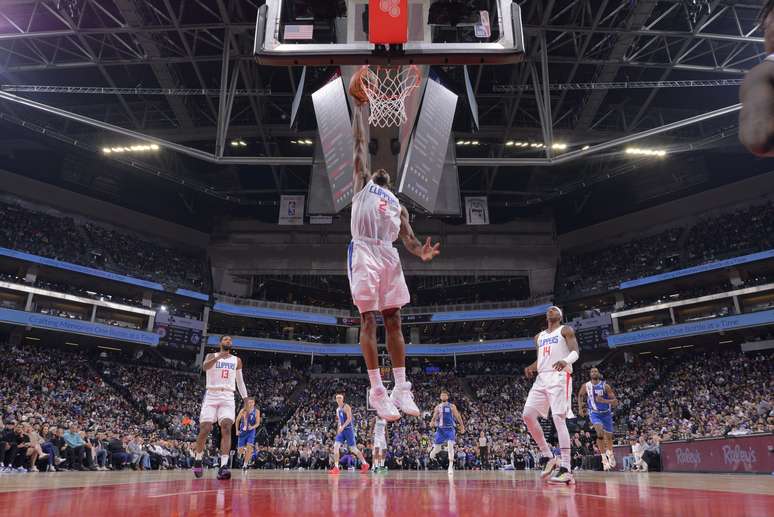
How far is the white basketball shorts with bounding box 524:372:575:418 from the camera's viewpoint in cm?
673

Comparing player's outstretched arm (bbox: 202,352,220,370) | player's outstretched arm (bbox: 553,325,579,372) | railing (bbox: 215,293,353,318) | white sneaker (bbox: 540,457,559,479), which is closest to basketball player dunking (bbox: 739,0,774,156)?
player's outstretched arm (bbox: 553,325,579,372)

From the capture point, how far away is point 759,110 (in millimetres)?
1882

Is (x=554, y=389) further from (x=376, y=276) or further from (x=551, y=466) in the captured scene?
(x=376, y=276)

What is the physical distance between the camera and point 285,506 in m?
2.99

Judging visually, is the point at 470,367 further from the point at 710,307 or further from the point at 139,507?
the point at 139,507

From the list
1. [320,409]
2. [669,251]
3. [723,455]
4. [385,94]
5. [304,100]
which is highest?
[304,100]

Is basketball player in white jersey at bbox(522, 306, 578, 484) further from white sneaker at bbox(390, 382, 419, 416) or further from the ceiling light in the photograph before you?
the ceiling light

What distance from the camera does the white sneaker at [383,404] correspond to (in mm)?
4555

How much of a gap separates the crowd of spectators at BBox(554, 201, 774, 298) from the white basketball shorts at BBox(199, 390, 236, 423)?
31326 mm

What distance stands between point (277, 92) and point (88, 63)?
8.50m

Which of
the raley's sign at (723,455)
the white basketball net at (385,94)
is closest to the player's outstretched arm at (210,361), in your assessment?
the white basketball net at (385,94)

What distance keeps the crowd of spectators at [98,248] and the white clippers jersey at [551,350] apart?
31.7 metres

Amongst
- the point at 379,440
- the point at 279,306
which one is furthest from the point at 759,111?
the point at 279,306

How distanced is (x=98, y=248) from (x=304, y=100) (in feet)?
Answer: 60.9
